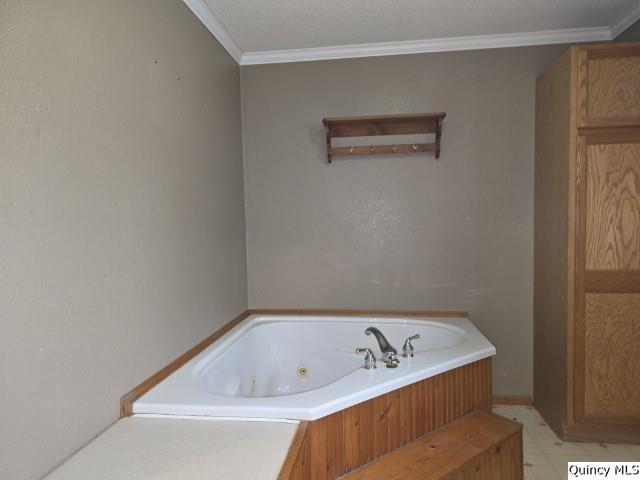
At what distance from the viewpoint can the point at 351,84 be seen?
2.75 metres

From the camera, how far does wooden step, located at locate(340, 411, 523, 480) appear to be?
4.92 feet

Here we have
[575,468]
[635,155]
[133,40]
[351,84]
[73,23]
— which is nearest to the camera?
[73,23]

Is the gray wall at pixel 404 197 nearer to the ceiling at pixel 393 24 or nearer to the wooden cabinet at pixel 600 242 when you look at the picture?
the ceiling at pixel 393 24

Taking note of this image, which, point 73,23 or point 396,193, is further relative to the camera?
point 396,193

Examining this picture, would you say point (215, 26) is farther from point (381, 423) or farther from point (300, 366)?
point (381, 423)

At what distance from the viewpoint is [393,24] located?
239 centimetres

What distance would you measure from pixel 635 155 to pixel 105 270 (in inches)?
96.5

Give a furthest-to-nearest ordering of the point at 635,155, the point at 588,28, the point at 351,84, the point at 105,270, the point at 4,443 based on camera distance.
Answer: the point at 351,84
the point at 588,28
the point at 635,155
the point at 105,270
the point at 4,443

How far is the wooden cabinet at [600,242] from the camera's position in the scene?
6.97ft

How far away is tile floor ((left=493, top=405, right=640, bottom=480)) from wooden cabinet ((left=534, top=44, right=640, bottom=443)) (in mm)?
58

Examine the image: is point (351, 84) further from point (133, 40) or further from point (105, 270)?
point (105, 270)

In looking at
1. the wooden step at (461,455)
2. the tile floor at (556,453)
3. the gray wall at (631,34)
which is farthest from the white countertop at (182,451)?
the gray wall at (631,34)

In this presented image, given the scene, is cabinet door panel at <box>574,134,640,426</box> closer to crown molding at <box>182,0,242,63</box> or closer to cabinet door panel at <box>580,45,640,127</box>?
cabinet door panel at <box>580,45,640,127</box>

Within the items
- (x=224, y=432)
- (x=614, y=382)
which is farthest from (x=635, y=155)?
(x=224, y=432)
